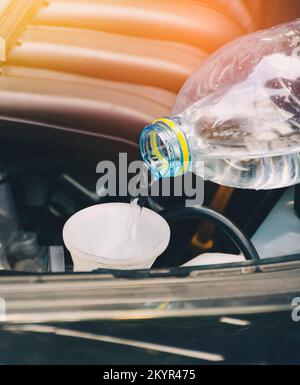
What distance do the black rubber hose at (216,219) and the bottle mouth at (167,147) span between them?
25cm

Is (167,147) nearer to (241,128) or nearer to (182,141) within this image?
(182,141)

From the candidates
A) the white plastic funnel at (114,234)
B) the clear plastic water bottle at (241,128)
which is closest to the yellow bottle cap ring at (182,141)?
the clear plastic water bottle at (241,128)

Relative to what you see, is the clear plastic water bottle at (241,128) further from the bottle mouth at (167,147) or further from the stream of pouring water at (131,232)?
the stream of pouring water at (131,232)

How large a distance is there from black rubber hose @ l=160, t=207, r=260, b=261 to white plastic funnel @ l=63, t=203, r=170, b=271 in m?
0.09

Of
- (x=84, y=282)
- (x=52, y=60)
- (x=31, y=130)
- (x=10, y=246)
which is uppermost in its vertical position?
(x=52, y=60)

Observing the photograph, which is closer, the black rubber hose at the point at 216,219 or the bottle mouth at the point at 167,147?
the bottle mouth at the point at 167,147

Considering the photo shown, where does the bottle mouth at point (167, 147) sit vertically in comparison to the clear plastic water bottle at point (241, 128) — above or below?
below

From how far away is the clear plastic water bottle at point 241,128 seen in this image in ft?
3.07

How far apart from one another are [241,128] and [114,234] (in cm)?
35

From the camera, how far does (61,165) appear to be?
128 centimetres

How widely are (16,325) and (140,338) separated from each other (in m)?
0.16

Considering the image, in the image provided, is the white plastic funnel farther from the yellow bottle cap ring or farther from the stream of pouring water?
the yellow bottle cap ring

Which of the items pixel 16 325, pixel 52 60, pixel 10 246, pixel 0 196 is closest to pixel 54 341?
pixel 16 325
